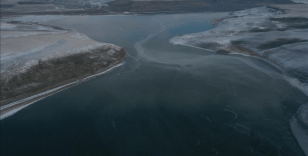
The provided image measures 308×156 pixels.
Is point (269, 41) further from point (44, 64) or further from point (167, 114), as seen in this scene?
point (44, 64)

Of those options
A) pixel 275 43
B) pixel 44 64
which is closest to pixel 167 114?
pixel 44 64

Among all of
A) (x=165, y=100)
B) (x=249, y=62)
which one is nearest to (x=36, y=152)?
(x=165, y=100)

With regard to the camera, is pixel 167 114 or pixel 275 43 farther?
pixel 275 43

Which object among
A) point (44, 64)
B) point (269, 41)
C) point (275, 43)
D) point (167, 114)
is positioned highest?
point (269, 41)

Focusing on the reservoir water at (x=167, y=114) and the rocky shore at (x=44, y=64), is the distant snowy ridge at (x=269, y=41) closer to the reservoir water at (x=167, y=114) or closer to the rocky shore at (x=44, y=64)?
the reservoir water at (x=167, y=114)

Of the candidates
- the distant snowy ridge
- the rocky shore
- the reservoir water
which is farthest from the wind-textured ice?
the rocky shore

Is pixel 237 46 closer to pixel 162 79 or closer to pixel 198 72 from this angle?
pixel 198 72

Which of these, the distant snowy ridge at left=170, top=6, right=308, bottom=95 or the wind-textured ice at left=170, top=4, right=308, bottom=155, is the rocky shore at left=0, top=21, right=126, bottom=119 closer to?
the distant snowy ridge at left=170, top=6, right=308, bottom=95
